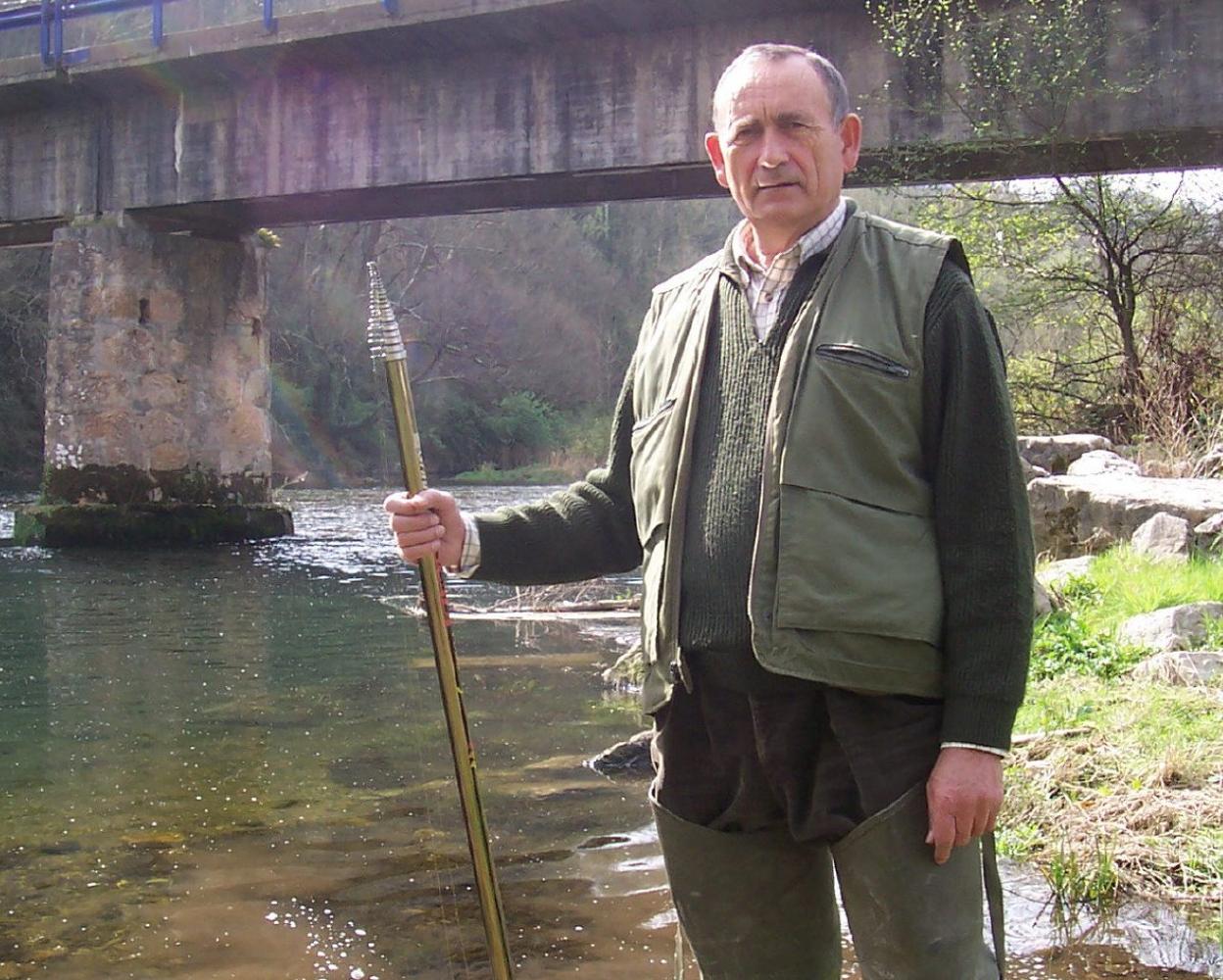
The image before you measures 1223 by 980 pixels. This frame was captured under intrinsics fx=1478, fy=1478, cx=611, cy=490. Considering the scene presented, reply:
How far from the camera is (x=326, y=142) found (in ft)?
50.0

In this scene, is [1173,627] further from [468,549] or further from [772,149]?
[772,149]

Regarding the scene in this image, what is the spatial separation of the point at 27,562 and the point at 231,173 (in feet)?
15.2

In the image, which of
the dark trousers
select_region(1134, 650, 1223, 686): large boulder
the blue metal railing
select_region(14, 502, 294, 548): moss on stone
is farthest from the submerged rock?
the blue metal railing

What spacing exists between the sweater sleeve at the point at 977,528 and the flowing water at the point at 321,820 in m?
1.70

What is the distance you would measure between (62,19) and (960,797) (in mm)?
16790

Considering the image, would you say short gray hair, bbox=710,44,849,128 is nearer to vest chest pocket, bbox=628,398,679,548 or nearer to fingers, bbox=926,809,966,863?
vest chest pocket, bbox=628,398,679,548

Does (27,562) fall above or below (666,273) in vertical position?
below

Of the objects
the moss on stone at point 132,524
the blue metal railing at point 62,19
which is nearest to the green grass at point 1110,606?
the moss on stone at point 132,524

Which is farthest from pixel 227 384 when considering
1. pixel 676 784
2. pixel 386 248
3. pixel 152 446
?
pixel 386 248

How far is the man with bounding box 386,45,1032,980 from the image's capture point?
6.73 feet

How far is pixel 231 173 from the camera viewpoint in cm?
1591

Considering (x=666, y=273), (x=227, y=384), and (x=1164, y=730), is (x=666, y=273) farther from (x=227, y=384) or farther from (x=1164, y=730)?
(x=1164, y=730)

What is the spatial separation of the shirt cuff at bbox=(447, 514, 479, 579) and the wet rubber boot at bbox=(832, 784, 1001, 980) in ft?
2.66

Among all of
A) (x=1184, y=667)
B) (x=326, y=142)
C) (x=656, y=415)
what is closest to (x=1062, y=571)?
(x=1184, y=667)
